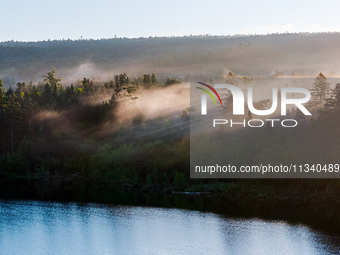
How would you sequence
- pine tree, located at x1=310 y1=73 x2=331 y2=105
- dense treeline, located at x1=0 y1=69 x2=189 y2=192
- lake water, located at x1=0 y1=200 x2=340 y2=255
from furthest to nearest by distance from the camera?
1. pine tree, located at x1=310 y1=73 x2=331 y2=105
2. dense treeline, located at x1=0 y1=69 x2=189 y2=192
3. lake water, located at x1=0 y1=200 x2=340 y2=255

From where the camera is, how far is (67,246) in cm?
4362

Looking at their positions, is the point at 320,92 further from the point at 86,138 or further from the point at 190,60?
the point at 190,60

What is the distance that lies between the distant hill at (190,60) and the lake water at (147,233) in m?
110

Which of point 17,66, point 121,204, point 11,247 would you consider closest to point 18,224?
point 11,247

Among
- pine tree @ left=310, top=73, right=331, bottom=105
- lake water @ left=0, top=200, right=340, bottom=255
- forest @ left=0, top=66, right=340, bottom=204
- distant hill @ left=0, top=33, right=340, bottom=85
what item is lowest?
lake water @ left=0, top=200, right=340, bottom=255

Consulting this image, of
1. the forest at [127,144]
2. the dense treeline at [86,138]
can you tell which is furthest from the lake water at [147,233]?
the dense treeline at [86,138]

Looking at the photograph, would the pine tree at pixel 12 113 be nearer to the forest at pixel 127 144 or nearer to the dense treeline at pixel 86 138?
the dense treeline at pixel 86 138

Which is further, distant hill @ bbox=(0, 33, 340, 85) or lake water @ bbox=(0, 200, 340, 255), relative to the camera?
distant hill @ bbox=(0, 33, 340, 85)

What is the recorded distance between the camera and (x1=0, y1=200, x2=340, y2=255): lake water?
42750 mm

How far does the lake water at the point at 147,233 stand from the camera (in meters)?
42.8

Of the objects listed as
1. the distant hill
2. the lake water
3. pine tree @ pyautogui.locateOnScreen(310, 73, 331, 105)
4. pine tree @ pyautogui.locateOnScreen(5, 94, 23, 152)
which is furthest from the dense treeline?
the distant hill

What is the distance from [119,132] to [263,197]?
39.1 metres

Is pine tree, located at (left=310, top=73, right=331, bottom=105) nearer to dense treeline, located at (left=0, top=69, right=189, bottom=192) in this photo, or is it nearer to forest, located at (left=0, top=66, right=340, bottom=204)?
forest, located at (left=0, top=66, right=340, bottom=204)

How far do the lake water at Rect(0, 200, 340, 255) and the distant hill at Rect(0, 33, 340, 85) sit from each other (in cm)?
11010
